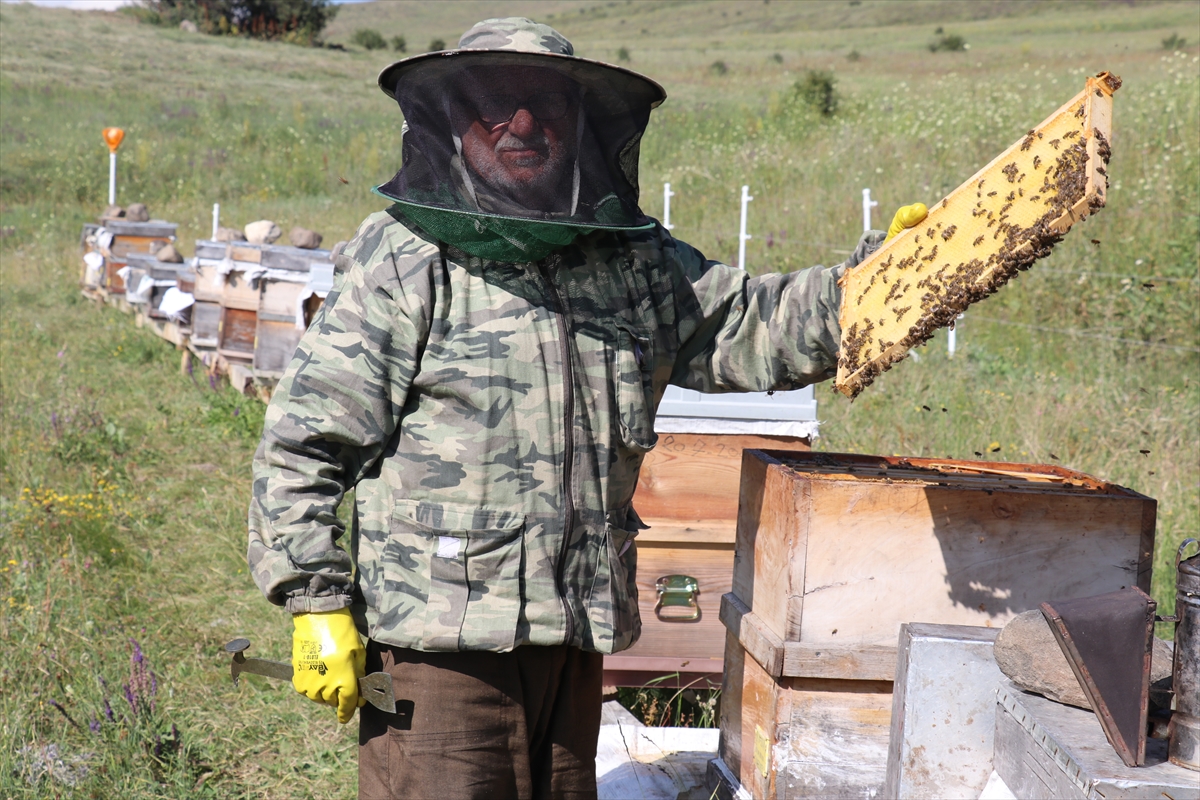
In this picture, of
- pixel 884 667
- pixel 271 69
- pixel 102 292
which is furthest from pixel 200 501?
pixel 271 69

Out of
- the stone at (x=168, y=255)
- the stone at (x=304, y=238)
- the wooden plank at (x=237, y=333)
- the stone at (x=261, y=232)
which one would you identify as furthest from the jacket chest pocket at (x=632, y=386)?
the stone at (x=168, y=255)

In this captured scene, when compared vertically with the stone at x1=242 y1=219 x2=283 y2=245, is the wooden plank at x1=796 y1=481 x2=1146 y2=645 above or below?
below

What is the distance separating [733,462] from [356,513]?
1368 millimetres

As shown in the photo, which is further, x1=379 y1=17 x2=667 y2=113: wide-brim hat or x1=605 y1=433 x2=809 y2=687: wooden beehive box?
x1=605 y1=433 x2=809 y2=687: wooden beehive box

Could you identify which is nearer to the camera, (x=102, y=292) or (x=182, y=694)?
(x=182, y=694)

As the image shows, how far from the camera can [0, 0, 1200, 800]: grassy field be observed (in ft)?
10.7

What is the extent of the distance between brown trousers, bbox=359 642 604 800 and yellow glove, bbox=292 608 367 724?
0.29 feet

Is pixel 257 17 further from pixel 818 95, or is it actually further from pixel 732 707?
pixel 732 707

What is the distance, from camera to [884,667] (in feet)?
6.92

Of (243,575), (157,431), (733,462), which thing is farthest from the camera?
(157,431)

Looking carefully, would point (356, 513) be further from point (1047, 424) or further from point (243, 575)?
point (1047, 424)

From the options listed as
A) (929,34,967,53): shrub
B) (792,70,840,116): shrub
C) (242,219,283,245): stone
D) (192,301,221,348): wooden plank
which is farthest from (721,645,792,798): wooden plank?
(929,34,967,53): shrub

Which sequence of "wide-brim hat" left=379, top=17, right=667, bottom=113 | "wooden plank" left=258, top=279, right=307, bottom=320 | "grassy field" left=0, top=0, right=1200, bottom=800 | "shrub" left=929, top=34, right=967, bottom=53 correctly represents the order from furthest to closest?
"shrub" left=929, top=34, right=967, bottom=53 < "wooden plank" left=258, top=279, right=307, bottom=320 < "grassy field" left=0, top=0, right=1200, bottom=800 < "wide-brim hat" left=379, top=17, right=667, bottom=113

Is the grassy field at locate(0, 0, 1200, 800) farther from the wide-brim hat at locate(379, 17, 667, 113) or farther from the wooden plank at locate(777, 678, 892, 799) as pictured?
the wide-brim hat at locate(379, 17, 667, 113)
